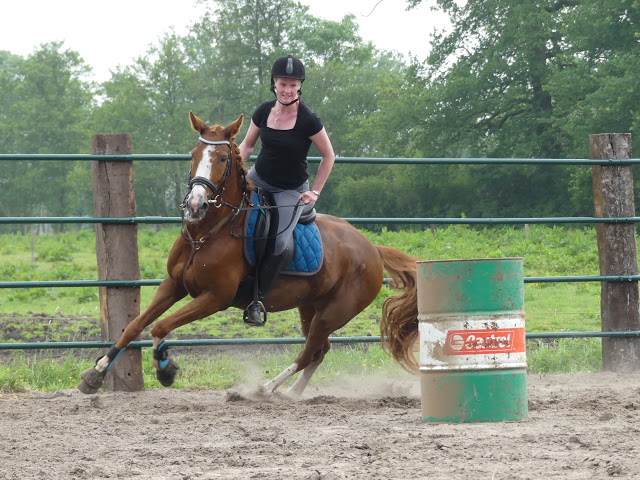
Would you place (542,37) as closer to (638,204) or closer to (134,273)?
(638,204)

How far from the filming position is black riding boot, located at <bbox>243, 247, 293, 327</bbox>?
517 cm

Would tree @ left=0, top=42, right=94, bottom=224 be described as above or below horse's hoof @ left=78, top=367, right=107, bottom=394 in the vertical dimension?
above

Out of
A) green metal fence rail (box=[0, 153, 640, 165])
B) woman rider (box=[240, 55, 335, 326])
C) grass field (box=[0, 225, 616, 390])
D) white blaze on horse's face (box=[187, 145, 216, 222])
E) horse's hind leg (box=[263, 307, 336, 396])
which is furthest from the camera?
grass field (box=[0, 225, 616, 390])

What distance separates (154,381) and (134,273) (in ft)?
2.86

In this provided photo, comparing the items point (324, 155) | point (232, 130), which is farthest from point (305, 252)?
point (232, 130)

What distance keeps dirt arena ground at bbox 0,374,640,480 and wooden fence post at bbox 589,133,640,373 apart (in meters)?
0.97

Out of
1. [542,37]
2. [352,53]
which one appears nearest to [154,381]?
[542,37]

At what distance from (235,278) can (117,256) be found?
4.31ft

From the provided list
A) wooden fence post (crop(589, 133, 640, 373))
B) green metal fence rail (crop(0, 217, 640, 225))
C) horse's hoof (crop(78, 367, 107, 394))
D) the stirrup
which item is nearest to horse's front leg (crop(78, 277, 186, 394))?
horse's hoof (crop(78, 367, 107, 394))

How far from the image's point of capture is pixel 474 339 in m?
4.36

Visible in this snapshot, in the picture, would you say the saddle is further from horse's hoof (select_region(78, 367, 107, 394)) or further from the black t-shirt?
horse's hoof (select_region(78, 367, 107, 394))

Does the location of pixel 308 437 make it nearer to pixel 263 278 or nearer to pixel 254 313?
pixel 254 313

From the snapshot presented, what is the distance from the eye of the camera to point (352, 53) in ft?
176

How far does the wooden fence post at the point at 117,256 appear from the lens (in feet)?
19.6
